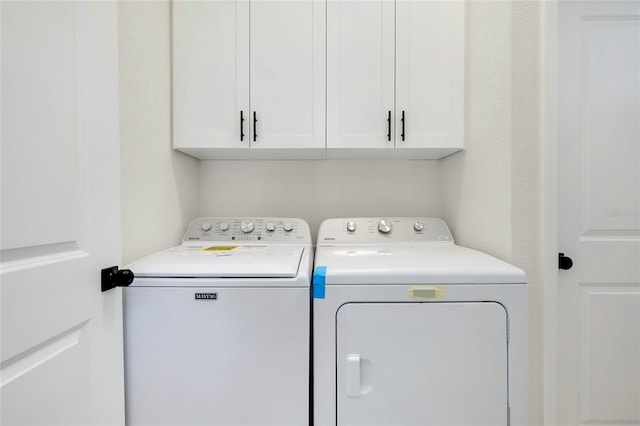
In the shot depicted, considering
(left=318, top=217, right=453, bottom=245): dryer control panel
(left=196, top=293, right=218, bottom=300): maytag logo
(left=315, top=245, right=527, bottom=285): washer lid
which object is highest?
(left=318, top=217, right=453, bottom=245): dryer control panel

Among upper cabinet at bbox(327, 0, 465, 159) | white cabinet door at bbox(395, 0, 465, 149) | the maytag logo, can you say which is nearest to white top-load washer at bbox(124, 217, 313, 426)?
the maytag logo

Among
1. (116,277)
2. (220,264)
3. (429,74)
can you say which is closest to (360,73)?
(429,74)

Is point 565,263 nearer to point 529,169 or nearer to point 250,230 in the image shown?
point 529,169

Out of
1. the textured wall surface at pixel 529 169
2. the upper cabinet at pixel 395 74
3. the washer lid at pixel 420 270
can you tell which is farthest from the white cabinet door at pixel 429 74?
the washer lid at pixel 420 270

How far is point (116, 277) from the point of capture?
87 cm

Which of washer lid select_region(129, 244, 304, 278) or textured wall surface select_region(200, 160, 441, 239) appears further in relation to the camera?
textured wall surface select_region(200, 160, 441, 239)

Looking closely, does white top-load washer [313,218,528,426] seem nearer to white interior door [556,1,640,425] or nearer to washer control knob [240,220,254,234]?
white interior door [556,1,640,425]

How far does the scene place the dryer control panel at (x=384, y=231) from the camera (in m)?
1.55

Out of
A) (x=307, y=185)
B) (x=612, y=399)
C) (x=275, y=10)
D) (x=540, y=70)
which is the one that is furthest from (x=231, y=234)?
(x=612, y=399)

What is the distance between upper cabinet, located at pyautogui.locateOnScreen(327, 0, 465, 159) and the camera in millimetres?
1408

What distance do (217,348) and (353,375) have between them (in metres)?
0.46

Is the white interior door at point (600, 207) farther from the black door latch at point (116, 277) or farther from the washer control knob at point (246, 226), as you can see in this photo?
the black door latch at point (116, 277)

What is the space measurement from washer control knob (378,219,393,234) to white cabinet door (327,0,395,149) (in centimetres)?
41

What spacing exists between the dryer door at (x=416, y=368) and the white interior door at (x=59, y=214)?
2.40ft
